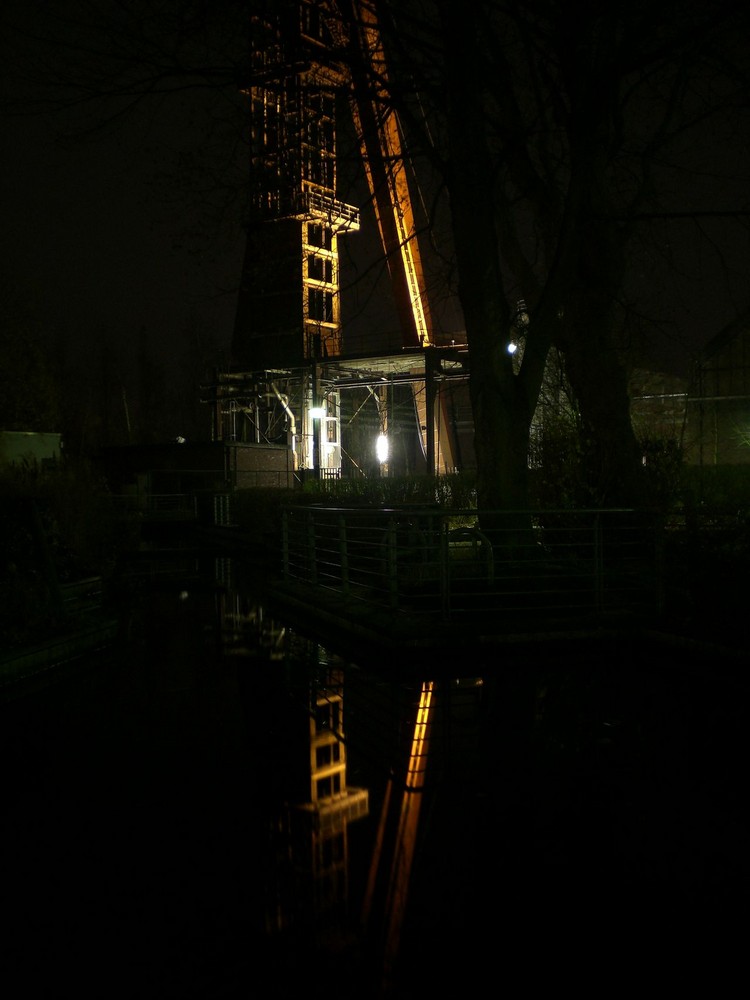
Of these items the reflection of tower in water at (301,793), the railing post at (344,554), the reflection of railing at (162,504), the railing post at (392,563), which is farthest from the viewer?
the reflection of railing at (162,504)

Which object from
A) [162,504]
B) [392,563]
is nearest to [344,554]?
[392,563]

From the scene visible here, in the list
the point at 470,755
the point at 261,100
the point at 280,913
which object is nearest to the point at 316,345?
the point at 261,100

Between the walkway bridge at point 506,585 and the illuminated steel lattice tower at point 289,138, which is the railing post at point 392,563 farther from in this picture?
the illuminated steel lattice tower at point 289,138

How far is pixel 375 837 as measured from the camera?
4.70 m

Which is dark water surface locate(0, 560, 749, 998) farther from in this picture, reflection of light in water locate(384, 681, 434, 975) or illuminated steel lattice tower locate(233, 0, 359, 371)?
illuminated steel lattice tower locate(233, 0, 359, 371)

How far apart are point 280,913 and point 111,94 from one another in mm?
10666

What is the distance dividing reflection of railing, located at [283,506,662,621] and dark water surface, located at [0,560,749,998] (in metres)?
2.06

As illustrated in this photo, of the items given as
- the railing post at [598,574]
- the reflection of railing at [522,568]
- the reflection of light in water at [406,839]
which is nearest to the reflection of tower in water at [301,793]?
the reflection of light in water at [406,839]

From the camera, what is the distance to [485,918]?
3748mm

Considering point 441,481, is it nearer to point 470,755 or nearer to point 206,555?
point 206,555

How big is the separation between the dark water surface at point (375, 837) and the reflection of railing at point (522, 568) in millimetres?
2064

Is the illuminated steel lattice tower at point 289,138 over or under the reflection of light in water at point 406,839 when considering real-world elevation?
over

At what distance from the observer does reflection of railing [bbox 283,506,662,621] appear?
1041 cm

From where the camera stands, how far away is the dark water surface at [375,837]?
11.2 feet
